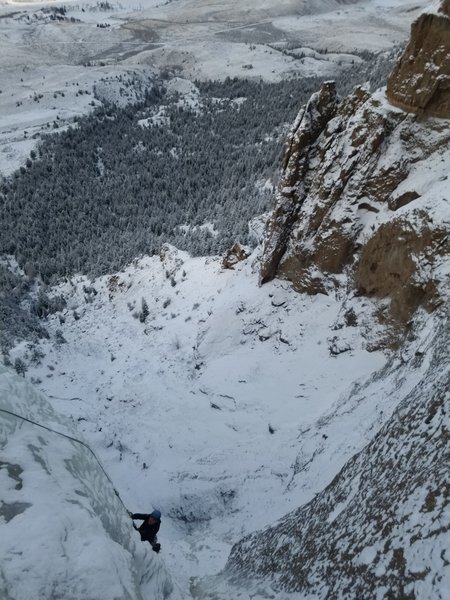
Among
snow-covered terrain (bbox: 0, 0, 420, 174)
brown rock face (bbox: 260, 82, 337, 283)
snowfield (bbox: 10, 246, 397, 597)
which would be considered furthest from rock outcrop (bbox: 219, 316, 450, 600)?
snow-covered terrain (bbox: 0, 0, 420, 174)

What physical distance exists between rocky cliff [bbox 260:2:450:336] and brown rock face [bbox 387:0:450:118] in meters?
0.03

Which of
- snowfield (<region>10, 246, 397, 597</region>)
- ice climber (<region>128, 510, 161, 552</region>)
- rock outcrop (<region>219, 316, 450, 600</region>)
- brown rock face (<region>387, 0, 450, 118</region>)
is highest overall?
brown rock face (<region>387, 0, 450, 118</region>)

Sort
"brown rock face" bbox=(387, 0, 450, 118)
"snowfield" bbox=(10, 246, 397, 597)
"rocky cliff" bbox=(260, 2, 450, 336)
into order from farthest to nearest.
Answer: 1. "brown rock face" bbox=(387, 0, 450, 118)
2. "rocky cliff" bbox=(260, 2, 450, 336)
3. "snowfield" bbox=(10, 246, 397, 597)

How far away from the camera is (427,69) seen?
1277 cm

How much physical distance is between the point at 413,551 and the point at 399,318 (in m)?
7.85

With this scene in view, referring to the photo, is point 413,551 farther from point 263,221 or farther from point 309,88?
point 309,88

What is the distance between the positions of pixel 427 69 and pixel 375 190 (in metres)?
3.66

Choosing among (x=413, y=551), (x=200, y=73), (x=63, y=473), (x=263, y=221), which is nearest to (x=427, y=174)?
(x=413, y=551)

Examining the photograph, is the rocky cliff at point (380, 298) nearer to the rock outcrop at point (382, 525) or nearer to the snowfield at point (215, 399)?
the rock outcrop at point (382, 525)

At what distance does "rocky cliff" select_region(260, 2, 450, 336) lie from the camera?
1203 centimetres

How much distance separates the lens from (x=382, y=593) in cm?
Result: 521

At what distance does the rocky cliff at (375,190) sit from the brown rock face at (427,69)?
0.09 ft

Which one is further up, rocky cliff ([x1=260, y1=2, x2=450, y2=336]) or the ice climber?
rocky cliff ([x1=260, y1=2, x2=450, y2=336])

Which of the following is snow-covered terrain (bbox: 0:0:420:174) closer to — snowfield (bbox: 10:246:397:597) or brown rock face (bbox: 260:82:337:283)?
snowfield (bbox: 10:246:397:597)
